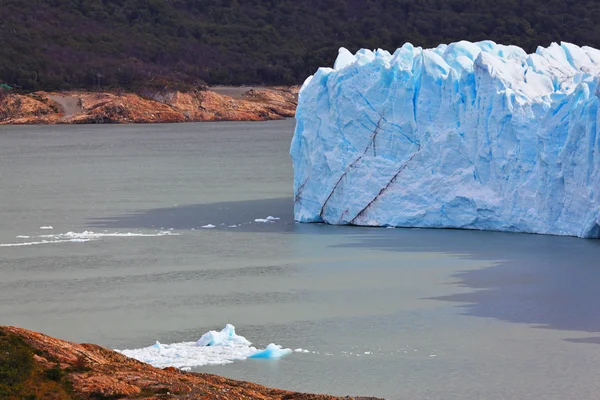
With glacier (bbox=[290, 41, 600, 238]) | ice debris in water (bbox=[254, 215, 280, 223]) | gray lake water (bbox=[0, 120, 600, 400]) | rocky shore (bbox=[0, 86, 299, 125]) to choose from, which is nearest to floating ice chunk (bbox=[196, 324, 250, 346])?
gray lake water (bbox=[0, 120, 600, 400])

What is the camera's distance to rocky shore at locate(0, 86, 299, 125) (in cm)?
6856

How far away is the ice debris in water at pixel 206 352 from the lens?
10320 mm

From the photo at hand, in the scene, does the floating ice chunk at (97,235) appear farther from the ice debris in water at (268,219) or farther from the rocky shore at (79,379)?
the rocky shore at (79,379)

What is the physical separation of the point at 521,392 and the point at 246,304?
4294 millimetres

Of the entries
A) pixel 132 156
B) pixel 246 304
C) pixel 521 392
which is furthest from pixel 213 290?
pixel 132 156

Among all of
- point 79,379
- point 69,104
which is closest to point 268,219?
point 79,379

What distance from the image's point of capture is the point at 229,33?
9319 cm

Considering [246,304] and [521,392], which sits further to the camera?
[246,304]

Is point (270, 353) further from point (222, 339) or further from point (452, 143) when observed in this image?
point (452, 143)

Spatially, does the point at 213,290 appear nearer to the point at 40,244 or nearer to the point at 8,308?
the point at 8,308

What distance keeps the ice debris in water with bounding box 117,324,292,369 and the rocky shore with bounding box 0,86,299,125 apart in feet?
193

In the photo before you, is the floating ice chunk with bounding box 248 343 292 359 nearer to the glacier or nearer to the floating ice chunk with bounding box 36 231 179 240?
the glacier

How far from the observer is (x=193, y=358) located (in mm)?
10430

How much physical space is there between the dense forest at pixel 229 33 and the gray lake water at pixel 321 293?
54.8m
